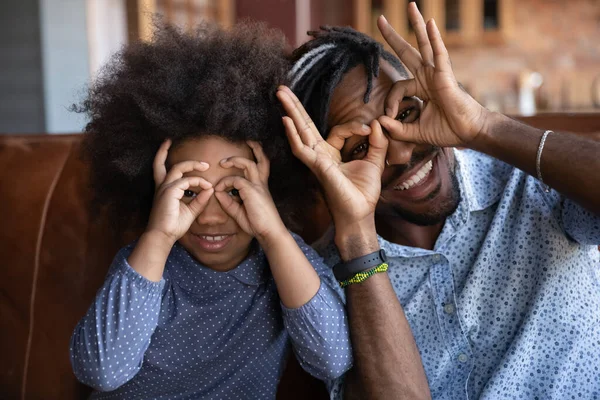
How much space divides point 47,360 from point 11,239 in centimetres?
38

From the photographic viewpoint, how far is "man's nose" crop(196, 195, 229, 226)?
1.48 meters

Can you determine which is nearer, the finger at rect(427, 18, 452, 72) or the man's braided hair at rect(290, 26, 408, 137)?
the finger at rect(427, 18, 452, 72)

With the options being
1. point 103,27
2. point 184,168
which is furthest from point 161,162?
point 103,27

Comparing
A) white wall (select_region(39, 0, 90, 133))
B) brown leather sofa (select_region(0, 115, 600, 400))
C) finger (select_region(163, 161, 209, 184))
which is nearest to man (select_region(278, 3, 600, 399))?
finger (select_region(163, 161, 209, 184))

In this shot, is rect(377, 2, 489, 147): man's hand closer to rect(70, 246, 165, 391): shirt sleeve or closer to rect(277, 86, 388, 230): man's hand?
rect(277, 86, 388, 230): man's hand

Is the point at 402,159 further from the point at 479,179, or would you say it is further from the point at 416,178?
the point at 479,179

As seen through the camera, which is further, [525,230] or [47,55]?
[47,55]

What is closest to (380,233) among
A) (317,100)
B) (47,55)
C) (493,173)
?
(493,173)

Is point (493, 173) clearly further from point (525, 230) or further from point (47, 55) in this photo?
point (47, 55)

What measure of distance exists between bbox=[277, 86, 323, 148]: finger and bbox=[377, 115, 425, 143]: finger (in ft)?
0.51

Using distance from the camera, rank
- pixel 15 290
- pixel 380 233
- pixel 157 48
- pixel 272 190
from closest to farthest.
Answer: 1. pixel 157 48
2. pixel 272 190
3. pixel 380 233
4. pixel 15 290

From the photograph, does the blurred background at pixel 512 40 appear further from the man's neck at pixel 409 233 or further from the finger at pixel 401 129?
the finger at pixel 401 129

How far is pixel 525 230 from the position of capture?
1583mm

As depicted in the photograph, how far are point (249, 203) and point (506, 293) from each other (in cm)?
65
